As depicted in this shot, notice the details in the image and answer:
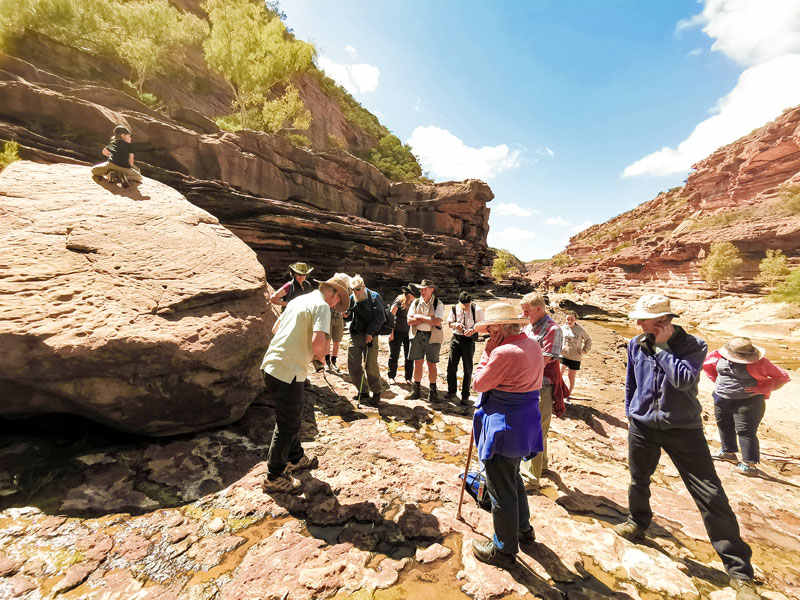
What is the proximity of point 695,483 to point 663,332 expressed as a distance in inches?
49.2

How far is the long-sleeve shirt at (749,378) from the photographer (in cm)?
390

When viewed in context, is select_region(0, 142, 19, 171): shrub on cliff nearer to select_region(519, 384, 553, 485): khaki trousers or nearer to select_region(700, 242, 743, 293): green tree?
select_region(519, 384, 553, 485): khaki trousers

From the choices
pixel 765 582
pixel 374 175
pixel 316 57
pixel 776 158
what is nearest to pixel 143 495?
pixel 765 582

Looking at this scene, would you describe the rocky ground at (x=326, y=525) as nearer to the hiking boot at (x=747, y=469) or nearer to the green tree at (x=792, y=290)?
the hiking boot at (x=747, y=469)

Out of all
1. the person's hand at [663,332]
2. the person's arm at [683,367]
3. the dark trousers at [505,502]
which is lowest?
the dark trousers at [505,502]

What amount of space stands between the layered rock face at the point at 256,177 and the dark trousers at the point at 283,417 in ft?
37.8

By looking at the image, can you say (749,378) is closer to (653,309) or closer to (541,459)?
(653,309)

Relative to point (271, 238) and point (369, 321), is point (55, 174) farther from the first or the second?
point (271, 238)

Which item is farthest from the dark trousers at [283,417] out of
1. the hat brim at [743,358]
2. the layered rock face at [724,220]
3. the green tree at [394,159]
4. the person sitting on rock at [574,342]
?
the layered rock face at [724,220]

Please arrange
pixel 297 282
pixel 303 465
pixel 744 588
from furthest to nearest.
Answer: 1. pixel 297 282
2. pixel 303 465
3. pixel 744 588

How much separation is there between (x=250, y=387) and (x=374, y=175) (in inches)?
890

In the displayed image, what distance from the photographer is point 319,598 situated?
74.8 inches

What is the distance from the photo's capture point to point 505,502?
7.03 feet

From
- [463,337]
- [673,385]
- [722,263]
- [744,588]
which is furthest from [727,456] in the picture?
[722,263]
